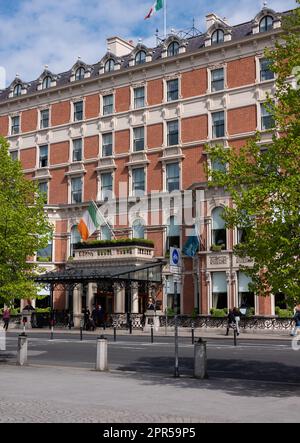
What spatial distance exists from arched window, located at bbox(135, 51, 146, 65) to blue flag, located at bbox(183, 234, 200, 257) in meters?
16.5

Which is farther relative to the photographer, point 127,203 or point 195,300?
point 127,203

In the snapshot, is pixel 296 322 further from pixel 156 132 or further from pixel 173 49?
pixel 173 49

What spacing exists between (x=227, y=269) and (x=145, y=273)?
621 centimetres

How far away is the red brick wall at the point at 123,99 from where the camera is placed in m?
48.1

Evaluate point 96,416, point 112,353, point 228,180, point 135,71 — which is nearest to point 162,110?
point 135,71

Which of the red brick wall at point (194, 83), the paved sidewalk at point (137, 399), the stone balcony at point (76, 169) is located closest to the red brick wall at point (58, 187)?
the stone balcony at point (76, 169)

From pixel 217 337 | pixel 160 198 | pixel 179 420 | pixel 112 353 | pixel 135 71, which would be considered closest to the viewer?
pixel 179 420

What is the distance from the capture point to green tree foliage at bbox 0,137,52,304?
19.5 metres

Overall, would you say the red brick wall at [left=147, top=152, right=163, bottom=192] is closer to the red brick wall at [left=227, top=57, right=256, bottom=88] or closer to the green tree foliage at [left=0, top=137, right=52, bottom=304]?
the red brick wall at [left=227, top=57, right=256, bottom=88]

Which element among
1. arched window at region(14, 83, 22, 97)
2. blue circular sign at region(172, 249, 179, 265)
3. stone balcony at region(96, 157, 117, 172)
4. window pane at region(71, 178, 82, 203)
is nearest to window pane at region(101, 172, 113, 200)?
stone balcony at region(96, 157, 117, 172)

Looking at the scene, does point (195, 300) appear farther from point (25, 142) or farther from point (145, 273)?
point (25, 142)

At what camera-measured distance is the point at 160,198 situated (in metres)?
44.7

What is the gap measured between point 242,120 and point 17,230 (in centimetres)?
2647

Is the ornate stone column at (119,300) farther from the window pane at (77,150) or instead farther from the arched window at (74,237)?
the window pane at (77,150)
